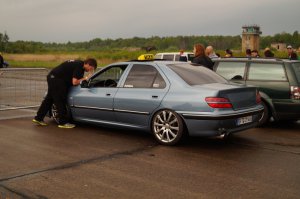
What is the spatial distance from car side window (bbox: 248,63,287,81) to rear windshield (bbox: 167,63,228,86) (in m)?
1.80

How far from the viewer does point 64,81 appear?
8805 millimetres

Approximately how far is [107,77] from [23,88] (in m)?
4.64

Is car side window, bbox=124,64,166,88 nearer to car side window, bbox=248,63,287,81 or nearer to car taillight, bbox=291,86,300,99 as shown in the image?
car side window, bbox=248,63,287,81

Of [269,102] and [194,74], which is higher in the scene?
[194,74]

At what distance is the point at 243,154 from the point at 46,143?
11.0 ft

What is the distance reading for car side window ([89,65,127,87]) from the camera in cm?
836

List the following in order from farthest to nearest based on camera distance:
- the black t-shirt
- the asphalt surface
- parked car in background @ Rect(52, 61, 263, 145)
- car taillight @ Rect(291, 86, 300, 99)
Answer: the black t-shirt < car taillight @ Rect(291, 86, 300, 99) < parked car in background @ Rect(52, 61, 263, 145) < the asphalt surface

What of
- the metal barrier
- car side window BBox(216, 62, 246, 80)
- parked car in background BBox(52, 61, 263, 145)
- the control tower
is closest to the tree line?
the control tower

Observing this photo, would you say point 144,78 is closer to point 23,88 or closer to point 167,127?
point 167,127

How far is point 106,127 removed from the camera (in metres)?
8.77

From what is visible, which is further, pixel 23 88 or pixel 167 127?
pixel 23 88

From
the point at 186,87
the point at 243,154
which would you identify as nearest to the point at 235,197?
the point at 243,154

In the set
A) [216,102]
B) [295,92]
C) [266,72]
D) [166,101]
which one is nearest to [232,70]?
[266,72]

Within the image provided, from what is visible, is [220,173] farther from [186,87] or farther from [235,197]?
[186,87]
